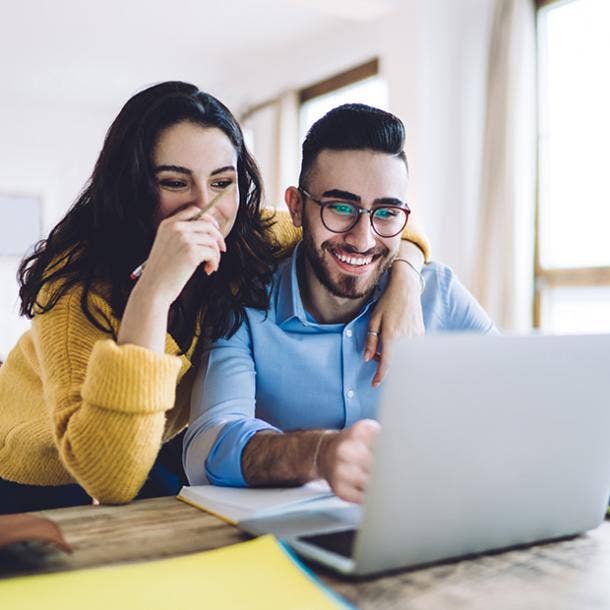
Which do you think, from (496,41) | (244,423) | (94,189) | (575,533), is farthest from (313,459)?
(496,41)

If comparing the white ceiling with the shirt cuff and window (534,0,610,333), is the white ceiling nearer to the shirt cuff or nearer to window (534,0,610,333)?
window (534,0,610,333)

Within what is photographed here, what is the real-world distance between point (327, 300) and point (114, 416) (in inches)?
21.3

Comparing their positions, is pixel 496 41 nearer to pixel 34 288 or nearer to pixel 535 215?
pixel 535 215

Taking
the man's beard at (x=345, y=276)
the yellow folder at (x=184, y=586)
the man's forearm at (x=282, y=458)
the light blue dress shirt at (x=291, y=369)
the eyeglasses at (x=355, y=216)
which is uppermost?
the eyeglasses at (x=355, y=216)

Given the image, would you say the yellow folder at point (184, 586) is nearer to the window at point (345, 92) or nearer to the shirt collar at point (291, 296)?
the shirt collar at point (291, 296)

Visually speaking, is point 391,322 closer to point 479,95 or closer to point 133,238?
point 133,238

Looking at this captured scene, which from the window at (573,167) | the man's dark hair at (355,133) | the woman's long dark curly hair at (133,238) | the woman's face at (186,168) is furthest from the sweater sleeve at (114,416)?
the window at (573,167)

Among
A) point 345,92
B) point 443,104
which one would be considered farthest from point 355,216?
point 345,92

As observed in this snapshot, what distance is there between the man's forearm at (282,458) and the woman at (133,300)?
0.50 feet

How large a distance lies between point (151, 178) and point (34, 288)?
0.28m

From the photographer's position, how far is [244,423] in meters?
1.09

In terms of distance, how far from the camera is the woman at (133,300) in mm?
1047

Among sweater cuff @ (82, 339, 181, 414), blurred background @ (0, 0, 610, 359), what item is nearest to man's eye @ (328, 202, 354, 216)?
sweater cuff @ (82, 339, 181, 414)

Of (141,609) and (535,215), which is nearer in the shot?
(141,609)
